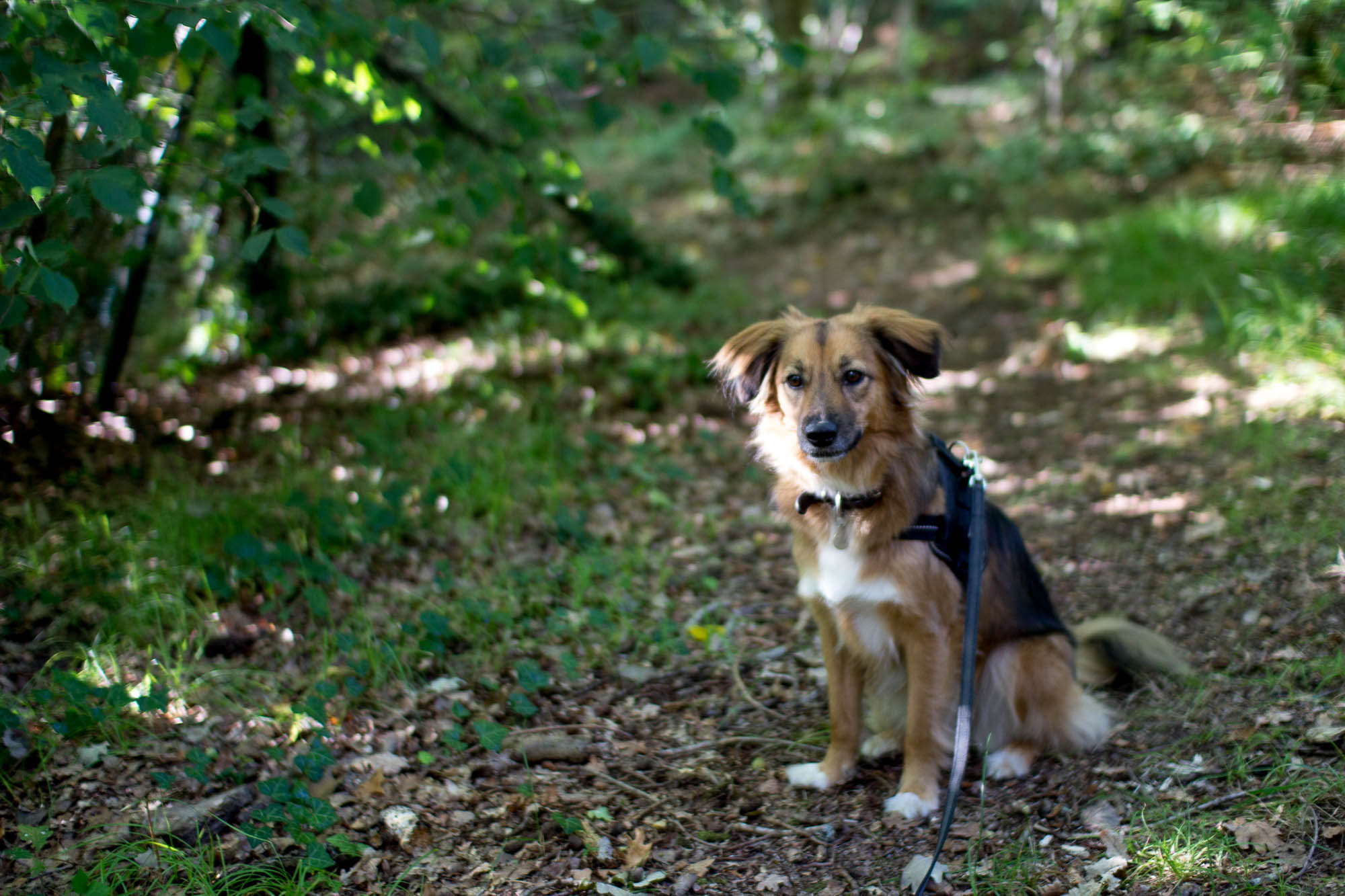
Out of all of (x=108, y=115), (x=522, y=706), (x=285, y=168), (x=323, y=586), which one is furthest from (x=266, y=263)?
(x=522, y=706)

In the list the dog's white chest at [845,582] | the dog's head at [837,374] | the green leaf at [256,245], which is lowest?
the dog's white chest at [845,582]

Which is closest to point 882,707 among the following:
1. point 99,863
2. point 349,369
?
point 99,863

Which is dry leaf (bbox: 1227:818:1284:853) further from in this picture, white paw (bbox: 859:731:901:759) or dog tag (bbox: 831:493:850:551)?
dog tag (bbox: 831:493:850:551)

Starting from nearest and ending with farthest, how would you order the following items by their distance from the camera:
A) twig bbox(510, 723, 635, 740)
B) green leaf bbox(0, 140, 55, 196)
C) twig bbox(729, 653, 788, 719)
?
green leaf bbox(0, 140, 55, 196) → twig bbox(510, 723, 635, 740) → twig bbox(729, 653, 788, 719)

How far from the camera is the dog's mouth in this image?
10.2ft

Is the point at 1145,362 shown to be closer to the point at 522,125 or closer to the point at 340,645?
the point at 522,125

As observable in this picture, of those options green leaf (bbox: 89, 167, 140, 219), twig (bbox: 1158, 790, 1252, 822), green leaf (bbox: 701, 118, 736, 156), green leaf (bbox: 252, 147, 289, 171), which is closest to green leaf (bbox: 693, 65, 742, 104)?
green leaf (bbox: 701, 118, 736, 156)

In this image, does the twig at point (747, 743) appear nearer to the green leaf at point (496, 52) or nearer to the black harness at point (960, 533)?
the black harness at point (960, 533)

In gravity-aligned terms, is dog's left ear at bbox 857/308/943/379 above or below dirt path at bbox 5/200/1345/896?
above

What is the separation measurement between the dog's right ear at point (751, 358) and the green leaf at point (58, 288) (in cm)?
220

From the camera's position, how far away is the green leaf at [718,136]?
484 cm

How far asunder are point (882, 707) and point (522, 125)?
3.66 meters

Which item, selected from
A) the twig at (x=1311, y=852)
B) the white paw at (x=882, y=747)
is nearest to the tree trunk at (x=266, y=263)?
the white paw at (x=882, y=747)

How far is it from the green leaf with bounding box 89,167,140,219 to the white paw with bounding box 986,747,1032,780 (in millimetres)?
3521
